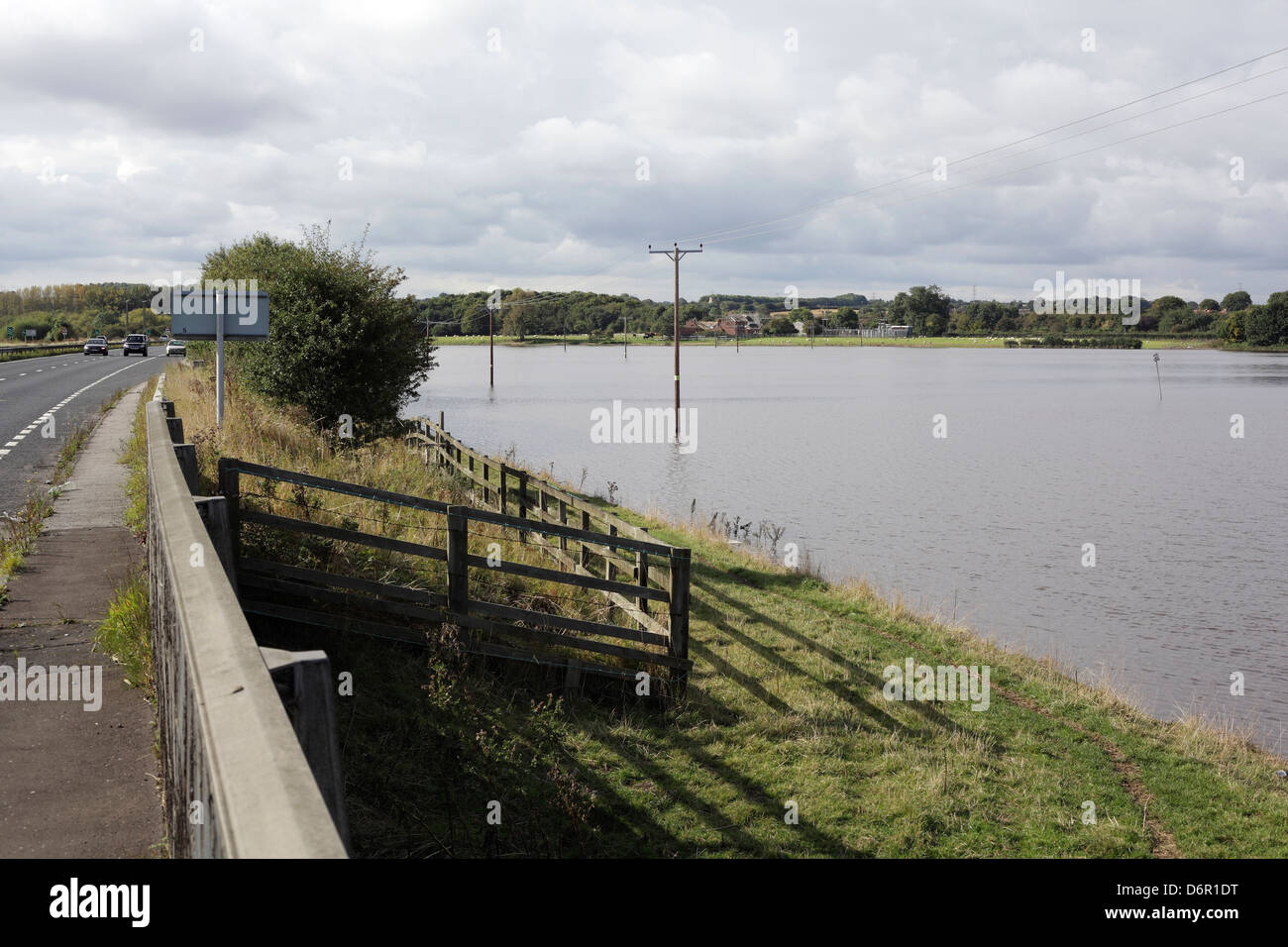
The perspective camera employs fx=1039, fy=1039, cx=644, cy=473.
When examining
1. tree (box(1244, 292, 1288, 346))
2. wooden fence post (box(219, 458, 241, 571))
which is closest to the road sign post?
wooden fence post (box(219, 458, 241, 571))

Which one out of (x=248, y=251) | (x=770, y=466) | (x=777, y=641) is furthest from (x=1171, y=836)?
(x=770, y=466)

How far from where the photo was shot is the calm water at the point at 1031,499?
17.7 metres

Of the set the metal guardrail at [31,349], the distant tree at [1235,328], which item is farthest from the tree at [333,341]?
the distant tree at [1235,328]

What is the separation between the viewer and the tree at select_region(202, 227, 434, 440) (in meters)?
20.1

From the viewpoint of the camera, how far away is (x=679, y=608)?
1107 centimetres

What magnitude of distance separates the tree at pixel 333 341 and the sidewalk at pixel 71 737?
401 inches

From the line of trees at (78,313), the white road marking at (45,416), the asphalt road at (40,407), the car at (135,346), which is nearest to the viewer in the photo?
the asphalt road at (40,407)

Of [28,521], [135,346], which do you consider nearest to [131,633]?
[28,521]

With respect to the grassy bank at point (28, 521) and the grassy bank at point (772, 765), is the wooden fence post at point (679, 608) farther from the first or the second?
the grassy bank at point (28, 521)

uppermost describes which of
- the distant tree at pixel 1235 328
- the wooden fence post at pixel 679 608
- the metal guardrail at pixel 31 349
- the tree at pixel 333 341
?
the distant tree at pixel 1235 328

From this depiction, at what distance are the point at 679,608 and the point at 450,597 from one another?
257cm

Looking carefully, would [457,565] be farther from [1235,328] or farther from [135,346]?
[1235,328]

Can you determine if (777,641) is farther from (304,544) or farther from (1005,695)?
(304,544)
